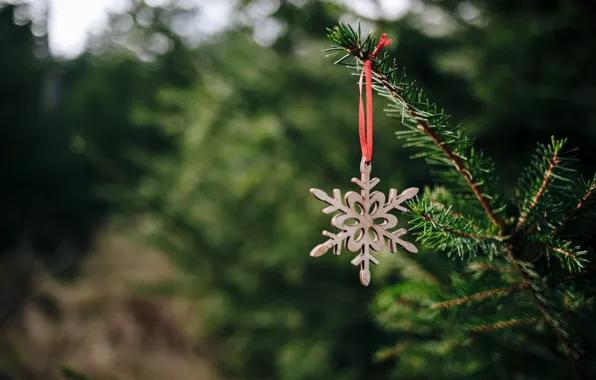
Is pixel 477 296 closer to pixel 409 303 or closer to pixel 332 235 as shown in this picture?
pixel 409 303

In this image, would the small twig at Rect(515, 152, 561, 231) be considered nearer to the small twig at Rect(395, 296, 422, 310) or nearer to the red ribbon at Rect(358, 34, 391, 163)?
the red ribbon at Rect(358, 34, 391, 163)

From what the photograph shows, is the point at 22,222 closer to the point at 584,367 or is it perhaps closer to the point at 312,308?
the point at 312,308

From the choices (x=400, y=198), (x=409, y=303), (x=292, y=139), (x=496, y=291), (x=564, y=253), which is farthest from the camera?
(x=292, y=139)

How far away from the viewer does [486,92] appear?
241 centimetres

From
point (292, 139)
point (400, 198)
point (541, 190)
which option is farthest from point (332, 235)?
point (292, 139)

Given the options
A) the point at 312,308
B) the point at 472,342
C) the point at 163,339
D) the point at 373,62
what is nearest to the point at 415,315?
the point at 472,342

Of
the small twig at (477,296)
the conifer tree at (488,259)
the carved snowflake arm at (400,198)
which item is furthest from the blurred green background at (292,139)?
the carved snowflake arm at (400,198)

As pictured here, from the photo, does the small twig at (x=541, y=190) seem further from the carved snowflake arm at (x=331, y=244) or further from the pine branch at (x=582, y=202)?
the carved snowflake arm at (x=331, y=244)

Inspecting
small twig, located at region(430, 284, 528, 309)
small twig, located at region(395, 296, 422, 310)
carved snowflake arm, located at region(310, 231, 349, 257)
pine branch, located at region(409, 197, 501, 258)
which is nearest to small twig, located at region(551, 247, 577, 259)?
pine branch, located at region(409, 197, 501, 258)

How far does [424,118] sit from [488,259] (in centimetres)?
50

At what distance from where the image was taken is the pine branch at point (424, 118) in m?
0.86

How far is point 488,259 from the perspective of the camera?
48.5 inches

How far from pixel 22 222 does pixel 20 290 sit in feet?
4.83

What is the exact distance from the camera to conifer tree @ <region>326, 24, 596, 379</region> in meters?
0.93
